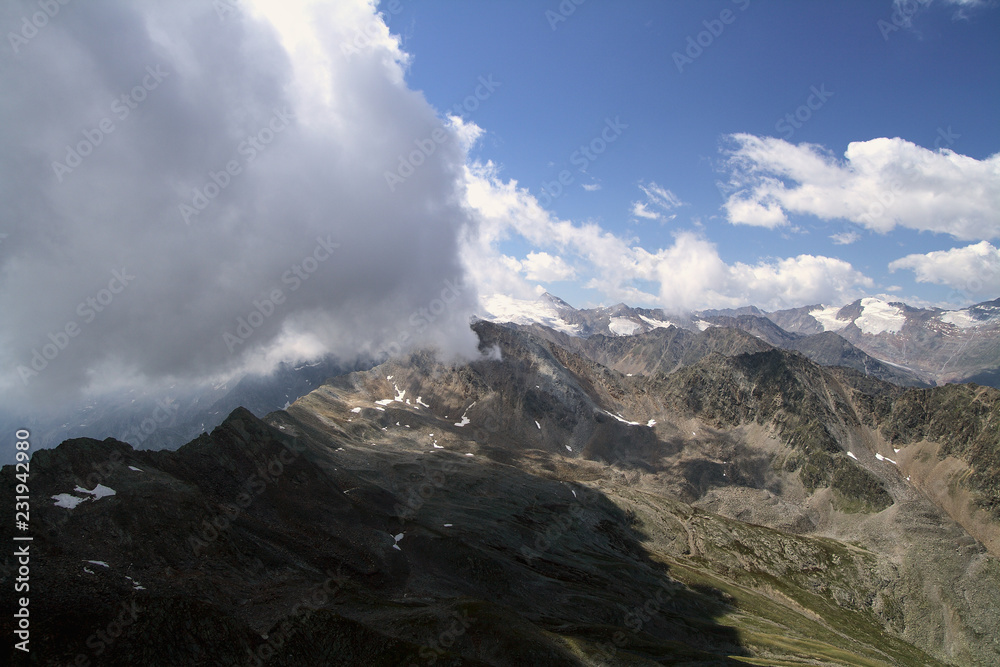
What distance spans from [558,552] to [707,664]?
6611 centimetres

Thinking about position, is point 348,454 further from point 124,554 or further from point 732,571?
point 732,571

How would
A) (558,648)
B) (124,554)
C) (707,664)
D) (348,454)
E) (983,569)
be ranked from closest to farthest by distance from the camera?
(124,554) → (558,648) → (707,664) → (983,569) → (348,454)

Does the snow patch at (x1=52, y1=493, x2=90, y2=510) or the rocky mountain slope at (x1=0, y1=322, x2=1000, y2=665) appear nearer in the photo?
the rocky mountain slope at (x1=0, y1=322, x2=1000, y2=665)

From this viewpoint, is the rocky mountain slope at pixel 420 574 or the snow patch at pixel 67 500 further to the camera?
the snow patch at pixel 67 500

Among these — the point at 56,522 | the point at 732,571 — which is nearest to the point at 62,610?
the point at 56,522

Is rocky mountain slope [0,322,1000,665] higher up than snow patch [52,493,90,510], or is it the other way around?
snow patch [52,493,90,510]

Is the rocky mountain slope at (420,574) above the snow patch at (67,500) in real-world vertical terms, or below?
below

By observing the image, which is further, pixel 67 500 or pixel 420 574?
pixel 420 574

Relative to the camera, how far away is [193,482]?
86875 mm

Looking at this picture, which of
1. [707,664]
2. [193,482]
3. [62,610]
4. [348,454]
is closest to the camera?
[62,610]

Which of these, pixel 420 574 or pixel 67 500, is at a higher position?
pixel 67 500

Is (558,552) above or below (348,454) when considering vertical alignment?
below

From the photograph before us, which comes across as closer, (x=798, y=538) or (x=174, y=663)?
(x=174, y=663)

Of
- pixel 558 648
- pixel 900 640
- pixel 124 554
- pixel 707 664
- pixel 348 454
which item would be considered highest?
pixel 348 454
